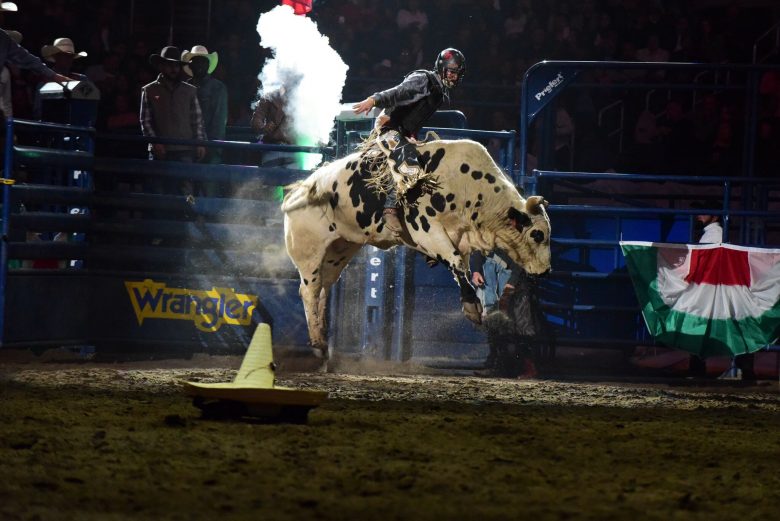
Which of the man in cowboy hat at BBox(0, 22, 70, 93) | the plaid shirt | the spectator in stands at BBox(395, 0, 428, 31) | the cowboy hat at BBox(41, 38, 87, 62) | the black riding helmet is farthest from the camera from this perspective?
the spectator in stands at BBox(395, 0, 428, 31)

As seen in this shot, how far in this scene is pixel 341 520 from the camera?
365 centimetres

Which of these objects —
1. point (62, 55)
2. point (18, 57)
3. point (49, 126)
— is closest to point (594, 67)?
point (49, 126)

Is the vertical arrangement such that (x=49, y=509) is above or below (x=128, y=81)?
below

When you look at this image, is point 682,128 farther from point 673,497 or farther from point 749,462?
point 673,497

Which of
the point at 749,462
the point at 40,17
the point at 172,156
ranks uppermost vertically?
the point at 40,17

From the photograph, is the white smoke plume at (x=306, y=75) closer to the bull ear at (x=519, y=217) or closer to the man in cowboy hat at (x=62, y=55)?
the man in cowboy hat at (x=62, y=55)

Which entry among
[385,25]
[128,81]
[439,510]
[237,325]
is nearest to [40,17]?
[128,81]

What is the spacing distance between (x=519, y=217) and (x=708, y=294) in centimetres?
229

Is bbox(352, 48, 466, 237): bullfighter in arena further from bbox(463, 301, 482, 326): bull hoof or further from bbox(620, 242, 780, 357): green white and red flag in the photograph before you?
bbox(620, 242, 780, 357): green white and red flag

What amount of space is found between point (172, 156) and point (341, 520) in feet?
25.2

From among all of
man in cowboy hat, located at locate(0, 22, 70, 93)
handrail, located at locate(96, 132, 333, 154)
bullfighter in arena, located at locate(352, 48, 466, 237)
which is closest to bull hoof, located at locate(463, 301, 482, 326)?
bullfighter in arena, located at locate(352, 48, 466, 237)

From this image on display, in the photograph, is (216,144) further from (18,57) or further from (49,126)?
(18,57)

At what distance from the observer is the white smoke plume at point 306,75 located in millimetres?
10656

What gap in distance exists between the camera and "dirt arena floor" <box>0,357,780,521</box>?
3895 millimetres
